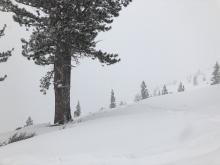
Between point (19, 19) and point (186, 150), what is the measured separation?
11943 millimetres

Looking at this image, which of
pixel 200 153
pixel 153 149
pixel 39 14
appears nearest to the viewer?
pixel 200 153

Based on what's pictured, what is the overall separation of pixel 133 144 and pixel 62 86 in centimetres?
871

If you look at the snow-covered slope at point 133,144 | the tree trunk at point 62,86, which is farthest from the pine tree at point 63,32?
the snow-covered slope at point 133,144

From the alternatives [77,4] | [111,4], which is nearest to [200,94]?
[111,4]

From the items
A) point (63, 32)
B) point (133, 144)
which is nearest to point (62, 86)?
point (63, 32)

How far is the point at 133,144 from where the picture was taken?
8766mm

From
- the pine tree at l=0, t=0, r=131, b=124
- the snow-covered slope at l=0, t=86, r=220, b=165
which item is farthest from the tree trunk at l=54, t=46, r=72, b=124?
the snow-covered slope at l=0, t=86, r=220, b=165

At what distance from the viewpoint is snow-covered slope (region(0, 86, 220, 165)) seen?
24.9 ft

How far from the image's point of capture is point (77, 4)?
15867 millimetres

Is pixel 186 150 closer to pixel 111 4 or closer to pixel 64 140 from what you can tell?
pixel 64 140

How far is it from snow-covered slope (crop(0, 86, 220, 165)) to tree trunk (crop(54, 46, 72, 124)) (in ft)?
19.7

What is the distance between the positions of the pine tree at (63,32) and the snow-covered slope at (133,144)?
5.70m

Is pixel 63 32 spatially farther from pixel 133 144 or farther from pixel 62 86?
pixel 133 144

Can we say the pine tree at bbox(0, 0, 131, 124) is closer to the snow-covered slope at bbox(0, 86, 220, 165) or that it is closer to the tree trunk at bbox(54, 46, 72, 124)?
the tree trunk at bbox(54, 46, 72, 124)
